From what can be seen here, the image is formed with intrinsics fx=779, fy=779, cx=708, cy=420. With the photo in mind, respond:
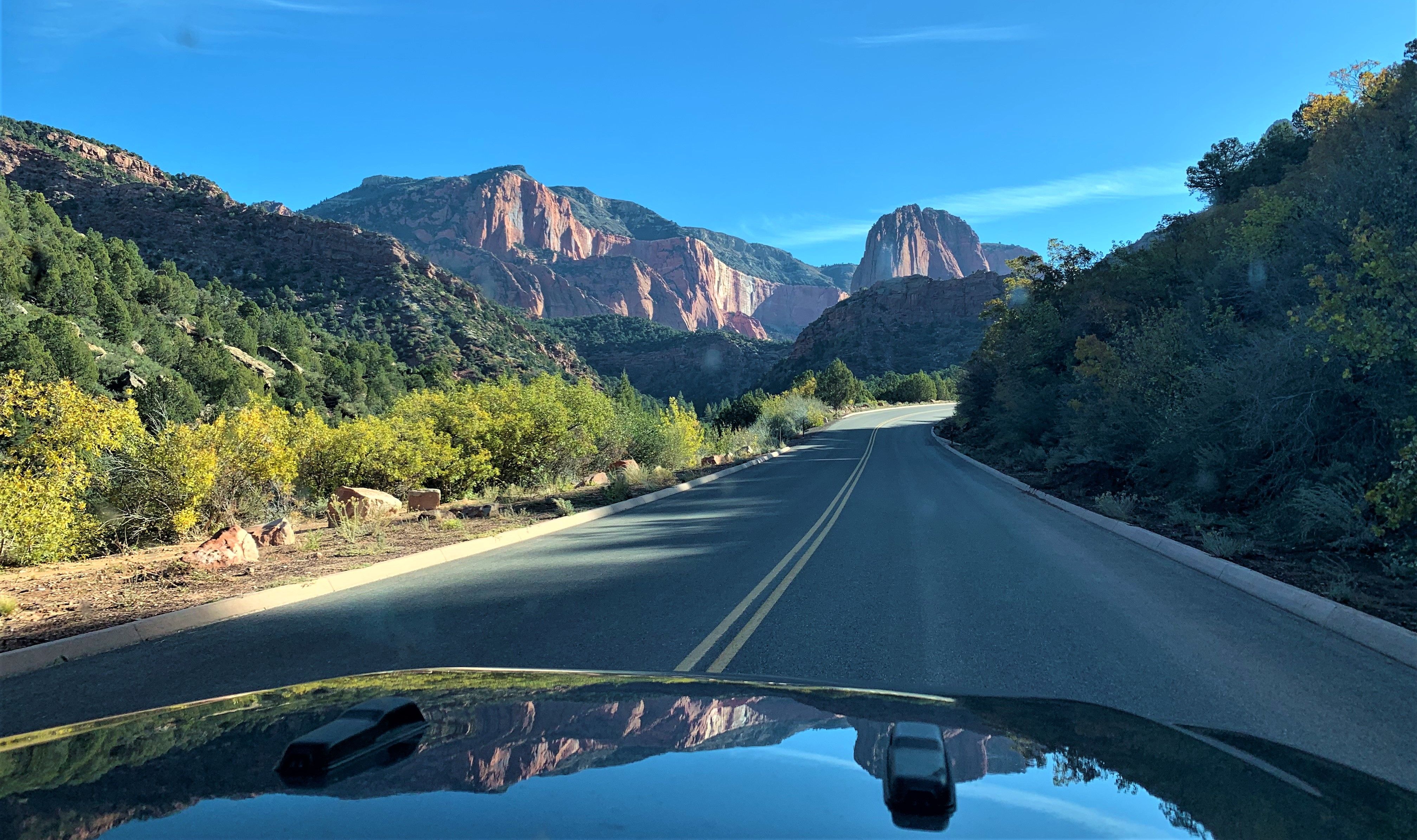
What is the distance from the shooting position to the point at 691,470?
86.5 feet

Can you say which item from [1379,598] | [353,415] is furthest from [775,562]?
[353,415]

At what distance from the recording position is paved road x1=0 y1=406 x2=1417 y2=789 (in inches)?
191

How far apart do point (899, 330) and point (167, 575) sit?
122114 mm

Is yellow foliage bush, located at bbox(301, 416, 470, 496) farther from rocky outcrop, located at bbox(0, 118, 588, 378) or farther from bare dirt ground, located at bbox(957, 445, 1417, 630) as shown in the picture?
rocky outcrop, located at bbox(0, 118, 588, 378)

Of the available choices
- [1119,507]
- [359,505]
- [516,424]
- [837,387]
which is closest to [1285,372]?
[1119,507]

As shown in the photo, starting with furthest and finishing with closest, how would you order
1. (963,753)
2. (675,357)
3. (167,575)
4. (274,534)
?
(675,357) < (274,534) < (167,575) < (963,753)

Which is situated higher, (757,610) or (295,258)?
(295,258)

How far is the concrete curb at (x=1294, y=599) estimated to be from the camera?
19.5ft

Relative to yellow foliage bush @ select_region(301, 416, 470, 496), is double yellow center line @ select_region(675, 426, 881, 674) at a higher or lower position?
lower

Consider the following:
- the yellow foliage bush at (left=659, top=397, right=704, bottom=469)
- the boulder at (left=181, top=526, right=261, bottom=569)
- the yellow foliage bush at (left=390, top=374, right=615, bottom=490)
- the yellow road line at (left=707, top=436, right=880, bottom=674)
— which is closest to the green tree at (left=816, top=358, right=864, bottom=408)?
the yellow foliage bush at (left=659, top=397, right=704, bottom=469)

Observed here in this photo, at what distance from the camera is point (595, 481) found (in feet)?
68.0

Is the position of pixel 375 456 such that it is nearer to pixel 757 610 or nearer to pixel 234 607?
pixel 234 607

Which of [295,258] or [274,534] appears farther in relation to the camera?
[295,258]

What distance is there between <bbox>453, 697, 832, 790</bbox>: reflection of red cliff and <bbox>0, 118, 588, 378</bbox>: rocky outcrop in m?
60.0
